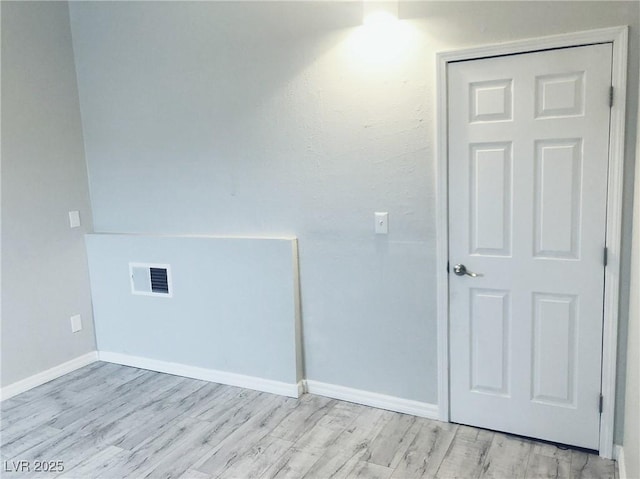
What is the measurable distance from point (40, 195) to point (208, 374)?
178 cm

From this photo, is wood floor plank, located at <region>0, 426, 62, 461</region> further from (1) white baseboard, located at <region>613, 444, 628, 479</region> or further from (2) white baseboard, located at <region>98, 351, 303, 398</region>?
(1) white baseboard, located at <region>613, 444, 628, 479</region>

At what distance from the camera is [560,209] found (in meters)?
2.42

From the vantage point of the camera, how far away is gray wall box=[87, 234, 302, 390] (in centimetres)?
323

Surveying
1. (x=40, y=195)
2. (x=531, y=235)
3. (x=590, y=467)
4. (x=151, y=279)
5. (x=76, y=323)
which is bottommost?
(x=590, y=467)

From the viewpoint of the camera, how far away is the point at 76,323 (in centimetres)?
388

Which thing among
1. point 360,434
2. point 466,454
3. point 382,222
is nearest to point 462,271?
point 382,222

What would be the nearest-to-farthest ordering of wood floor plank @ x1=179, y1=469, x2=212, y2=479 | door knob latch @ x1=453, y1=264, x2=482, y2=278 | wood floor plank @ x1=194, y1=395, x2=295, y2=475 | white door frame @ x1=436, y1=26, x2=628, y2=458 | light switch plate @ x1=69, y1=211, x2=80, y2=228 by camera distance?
white door frame @ x1=436, y1=26, x2=628, y2=458 → wood floor plank @ x1=179, y1=469, x2=212, y2=479 → wood floor plank @ x1=194, y1=395, x2=295, y2=475 → door knob latch @ x1=453, y1=264, x2=482, y2=278 → light switch plate @ x1=69, y1=211, x2=80, y2=228

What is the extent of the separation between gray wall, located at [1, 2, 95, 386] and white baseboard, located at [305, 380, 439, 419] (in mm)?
1996

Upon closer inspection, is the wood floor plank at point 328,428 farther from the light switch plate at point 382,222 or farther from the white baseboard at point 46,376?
the white baseboard at point 46,376

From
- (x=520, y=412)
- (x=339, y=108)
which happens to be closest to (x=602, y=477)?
(x=520, y=412)

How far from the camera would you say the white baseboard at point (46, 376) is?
11.2ft

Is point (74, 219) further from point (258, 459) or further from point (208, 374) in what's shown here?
Result: point (258, 459)

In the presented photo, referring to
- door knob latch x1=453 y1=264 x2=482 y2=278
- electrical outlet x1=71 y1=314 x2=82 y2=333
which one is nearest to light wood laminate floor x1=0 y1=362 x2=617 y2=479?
electrical outlet x1=71 y1=314 x2=82 y2=333

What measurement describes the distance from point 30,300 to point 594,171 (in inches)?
144
